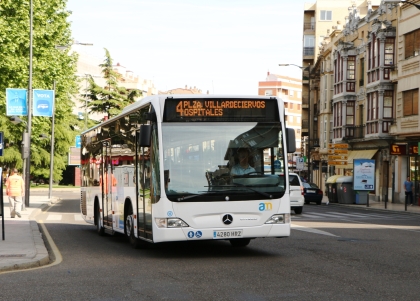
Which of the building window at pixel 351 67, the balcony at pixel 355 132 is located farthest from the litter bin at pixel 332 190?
the building window at pixel 351 67

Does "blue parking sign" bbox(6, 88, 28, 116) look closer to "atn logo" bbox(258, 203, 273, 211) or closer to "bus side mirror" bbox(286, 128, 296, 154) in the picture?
"bus side mirror" bbox(286, 128, 296, 154)

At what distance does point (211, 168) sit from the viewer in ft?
48.9

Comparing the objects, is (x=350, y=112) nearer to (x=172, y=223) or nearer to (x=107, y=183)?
(x=107, y=183)

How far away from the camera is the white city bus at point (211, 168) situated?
14.8m

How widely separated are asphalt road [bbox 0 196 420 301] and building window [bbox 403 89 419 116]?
31924 mm

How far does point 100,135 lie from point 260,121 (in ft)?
21.5

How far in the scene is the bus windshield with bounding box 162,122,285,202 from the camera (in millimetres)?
14852

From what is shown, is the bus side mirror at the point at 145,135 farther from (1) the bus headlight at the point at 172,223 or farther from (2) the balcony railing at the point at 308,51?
(2) the balcony railing at the point at 308,51

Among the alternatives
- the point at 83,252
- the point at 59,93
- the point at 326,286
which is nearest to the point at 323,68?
the point at 59,93

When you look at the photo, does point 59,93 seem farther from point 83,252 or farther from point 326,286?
point 326,286

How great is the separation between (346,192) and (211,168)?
130 feet

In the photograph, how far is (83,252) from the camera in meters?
16.7

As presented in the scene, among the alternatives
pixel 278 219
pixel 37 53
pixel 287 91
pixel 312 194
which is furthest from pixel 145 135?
pixel 287 91

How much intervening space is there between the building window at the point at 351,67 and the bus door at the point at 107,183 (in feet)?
155
